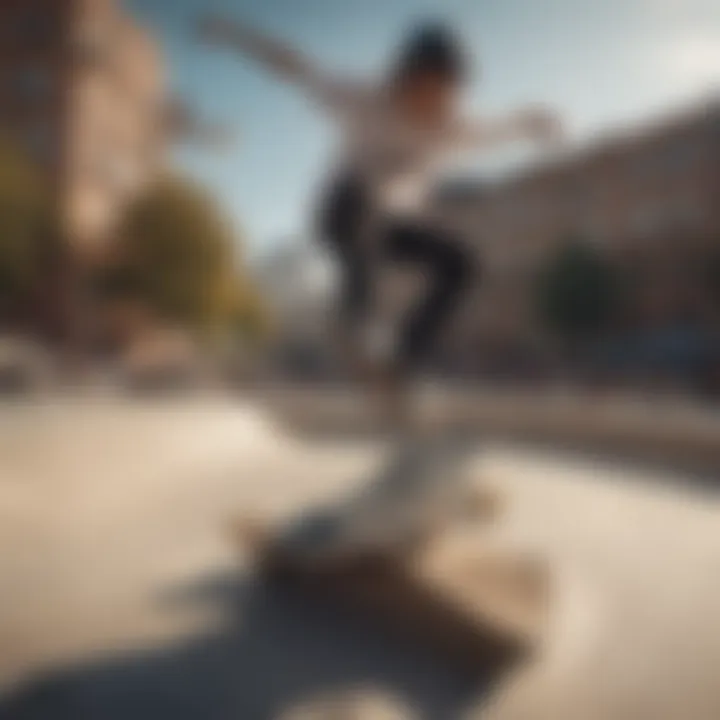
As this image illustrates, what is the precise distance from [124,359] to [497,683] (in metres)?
0.90

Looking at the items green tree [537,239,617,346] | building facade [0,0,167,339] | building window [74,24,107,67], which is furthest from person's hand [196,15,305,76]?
green tree [537,239,617,346]

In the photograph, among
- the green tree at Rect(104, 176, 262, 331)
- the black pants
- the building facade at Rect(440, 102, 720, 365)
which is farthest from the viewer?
the building facade at Rect(440, 102, 720, 365)

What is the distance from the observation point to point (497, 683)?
0.86m

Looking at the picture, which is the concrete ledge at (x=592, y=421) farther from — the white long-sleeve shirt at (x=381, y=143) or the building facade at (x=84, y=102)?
the white long-sleeve shirt at (x=381, y=143)

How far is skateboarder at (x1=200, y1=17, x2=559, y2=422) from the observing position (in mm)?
1003

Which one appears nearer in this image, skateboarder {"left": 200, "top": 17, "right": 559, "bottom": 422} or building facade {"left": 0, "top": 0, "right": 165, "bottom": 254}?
skateboarder {"left": 200, "top": 17, "right": 559, "bottom": 422}

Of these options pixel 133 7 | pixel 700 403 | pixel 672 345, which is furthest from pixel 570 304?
pixel 133 7

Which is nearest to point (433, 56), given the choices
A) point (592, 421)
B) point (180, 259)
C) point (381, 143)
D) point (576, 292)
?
point (381, 143)

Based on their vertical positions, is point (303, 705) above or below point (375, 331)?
below

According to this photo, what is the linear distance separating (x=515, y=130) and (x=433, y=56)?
0.64 feet

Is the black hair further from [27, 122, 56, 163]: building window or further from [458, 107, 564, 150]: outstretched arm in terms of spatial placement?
[27, 122, 56, 163]: building window

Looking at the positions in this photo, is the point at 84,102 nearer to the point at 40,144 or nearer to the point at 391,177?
the point at 40,144

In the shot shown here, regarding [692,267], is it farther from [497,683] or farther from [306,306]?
[497,683]

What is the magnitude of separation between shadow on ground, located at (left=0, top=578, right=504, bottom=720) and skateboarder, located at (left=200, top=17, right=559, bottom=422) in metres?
0.39
